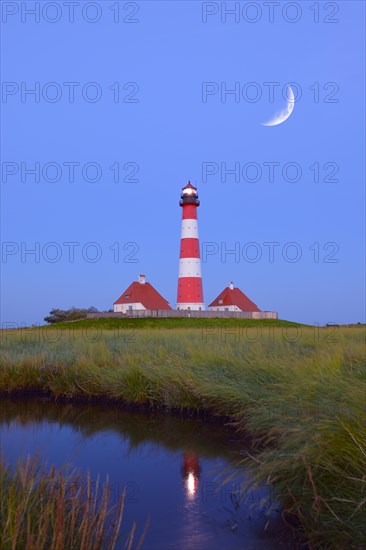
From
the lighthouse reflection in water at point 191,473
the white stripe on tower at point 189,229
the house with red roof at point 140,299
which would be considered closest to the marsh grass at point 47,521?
the lighthouse reflection in water at point 191,473

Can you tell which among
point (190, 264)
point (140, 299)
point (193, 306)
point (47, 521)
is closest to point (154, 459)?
point (47, 521)

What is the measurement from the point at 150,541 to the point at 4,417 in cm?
491

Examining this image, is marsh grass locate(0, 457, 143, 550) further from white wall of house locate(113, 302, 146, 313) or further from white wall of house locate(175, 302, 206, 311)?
white wall of house locate(113, 302, 146, 313)

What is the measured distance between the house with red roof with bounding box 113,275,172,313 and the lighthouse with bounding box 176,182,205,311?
5778mm

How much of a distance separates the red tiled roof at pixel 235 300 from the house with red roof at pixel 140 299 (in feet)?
17.0

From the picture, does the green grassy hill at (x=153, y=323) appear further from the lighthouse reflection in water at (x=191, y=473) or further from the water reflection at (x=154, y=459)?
the lighthouse reflection in water at (x=191, y=473)

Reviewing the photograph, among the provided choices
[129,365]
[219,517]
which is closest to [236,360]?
[129,365]

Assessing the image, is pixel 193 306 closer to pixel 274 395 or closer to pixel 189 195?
pixel 189 195

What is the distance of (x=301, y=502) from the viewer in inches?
144

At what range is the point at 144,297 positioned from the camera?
42625mm

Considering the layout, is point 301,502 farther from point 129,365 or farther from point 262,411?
point 129,365

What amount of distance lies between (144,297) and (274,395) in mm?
36716

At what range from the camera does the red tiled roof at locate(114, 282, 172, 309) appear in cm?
4214

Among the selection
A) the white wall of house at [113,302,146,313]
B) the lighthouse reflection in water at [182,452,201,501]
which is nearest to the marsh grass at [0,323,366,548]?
the lighthouse reflection in water at [182,452,201,501]
